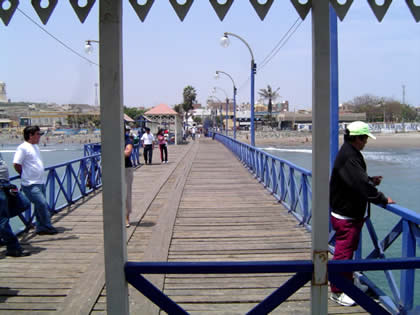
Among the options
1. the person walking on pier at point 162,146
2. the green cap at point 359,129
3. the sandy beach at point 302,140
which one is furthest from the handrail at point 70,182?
the sandy beach at point 302,140

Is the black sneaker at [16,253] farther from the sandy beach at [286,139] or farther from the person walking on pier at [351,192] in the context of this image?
the sandy beach at [286,139]

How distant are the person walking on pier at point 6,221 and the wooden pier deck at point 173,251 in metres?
0.12

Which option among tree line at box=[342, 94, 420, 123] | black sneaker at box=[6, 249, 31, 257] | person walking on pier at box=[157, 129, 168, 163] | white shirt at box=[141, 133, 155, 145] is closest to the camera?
black sneaker at box=[6, 249, 31, 257]

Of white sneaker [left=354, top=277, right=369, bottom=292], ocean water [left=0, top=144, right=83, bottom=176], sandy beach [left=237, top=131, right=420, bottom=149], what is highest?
white sneaker [left=354, top=277, right=369, bottom=292]

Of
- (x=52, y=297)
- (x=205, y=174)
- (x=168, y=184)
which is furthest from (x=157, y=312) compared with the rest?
(x=205, y=174)

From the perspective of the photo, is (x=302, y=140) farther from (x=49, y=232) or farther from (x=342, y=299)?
(x=342, y=299)

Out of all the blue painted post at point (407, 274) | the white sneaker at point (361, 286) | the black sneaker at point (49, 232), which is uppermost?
the blue painted post at point (407, 274)

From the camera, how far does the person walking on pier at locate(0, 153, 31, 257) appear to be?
444cm

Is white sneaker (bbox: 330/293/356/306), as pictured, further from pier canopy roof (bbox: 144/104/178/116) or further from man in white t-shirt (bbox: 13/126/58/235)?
pier canopy roof (bbox: 144/104/178/116)

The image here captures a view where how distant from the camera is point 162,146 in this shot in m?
17.1

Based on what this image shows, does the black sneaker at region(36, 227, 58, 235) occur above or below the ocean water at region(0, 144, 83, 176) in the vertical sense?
above

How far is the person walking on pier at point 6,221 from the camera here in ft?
14.6

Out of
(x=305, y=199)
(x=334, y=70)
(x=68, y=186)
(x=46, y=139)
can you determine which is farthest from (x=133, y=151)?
(x=46, y=139)

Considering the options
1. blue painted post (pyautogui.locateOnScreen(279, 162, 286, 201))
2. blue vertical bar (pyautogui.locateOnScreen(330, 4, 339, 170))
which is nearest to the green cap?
blue vertical bar (pyautogui.locateOnScreen(330, 4, 339, 170))
